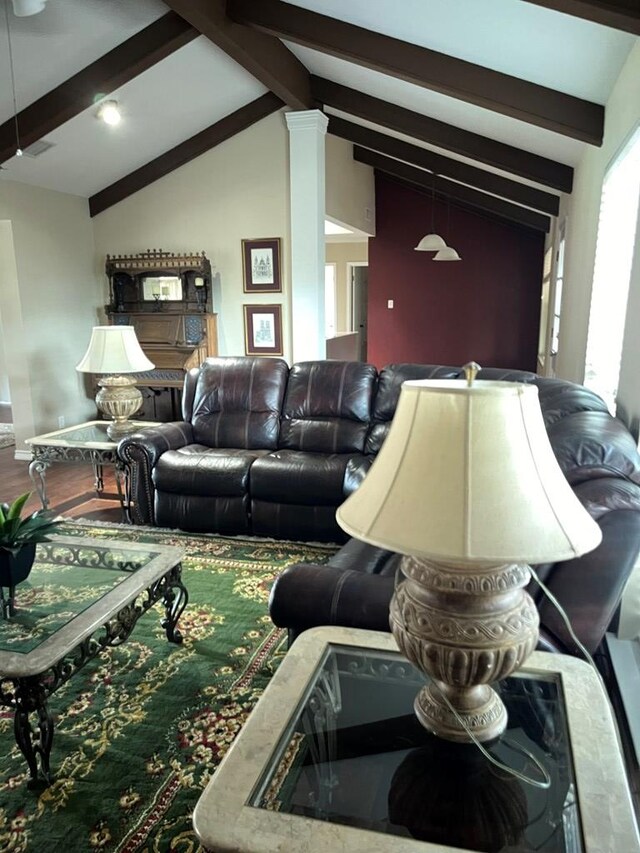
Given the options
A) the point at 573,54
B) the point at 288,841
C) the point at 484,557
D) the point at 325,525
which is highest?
the point at 573,54

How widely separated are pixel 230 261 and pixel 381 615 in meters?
4.75

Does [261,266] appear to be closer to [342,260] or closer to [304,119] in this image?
[304,119]

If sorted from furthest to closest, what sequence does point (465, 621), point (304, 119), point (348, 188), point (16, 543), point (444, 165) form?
1. point (348, 188)
2. point (444, 165)
3. point (304, 119)
4. point (16, 543)
5. point (465, 621)

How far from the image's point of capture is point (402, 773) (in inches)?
43.8

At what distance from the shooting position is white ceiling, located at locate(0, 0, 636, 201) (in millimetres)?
2803

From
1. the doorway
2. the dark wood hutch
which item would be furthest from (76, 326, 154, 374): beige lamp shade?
the doorway

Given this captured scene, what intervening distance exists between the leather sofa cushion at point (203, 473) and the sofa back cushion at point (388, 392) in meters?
0.75

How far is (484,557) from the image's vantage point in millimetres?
872

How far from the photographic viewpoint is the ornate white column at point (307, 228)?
528cm

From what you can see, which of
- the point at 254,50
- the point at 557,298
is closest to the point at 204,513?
the point at 254,50

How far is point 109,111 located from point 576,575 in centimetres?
443

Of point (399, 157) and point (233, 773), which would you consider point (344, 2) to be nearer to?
point (399, 157)

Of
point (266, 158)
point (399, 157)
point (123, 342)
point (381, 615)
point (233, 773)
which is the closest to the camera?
point (233, 773)

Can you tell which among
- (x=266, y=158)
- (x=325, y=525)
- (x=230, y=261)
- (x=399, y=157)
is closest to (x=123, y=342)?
(x=325, y=525)
